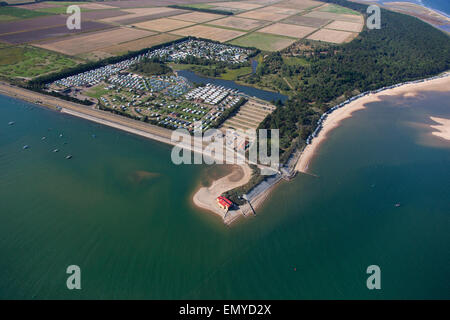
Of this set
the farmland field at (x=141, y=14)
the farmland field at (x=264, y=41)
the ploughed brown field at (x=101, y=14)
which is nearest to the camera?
the farmland field at (x=264, y=41)

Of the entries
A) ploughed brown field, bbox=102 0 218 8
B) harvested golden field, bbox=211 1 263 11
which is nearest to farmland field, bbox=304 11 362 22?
harvested golden field, bbox=211 1 263 11

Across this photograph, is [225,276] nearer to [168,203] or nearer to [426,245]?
[168,203]

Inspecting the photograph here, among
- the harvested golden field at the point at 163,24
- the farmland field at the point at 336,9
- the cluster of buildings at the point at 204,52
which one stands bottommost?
the cluster of buildings at the point at 204,52

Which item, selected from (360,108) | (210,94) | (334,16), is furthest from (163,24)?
(360,108)

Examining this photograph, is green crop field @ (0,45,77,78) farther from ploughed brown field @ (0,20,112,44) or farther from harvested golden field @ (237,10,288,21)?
harvested golden field @ (237,10,288,21)

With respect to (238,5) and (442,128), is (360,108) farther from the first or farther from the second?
(238,5)

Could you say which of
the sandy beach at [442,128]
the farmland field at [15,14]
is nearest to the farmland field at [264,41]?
the sandy beach at [442,128]

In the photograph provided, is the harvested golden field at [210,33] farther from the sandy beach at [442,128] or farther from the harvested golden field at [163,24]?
the sandy beach at [442,128]
